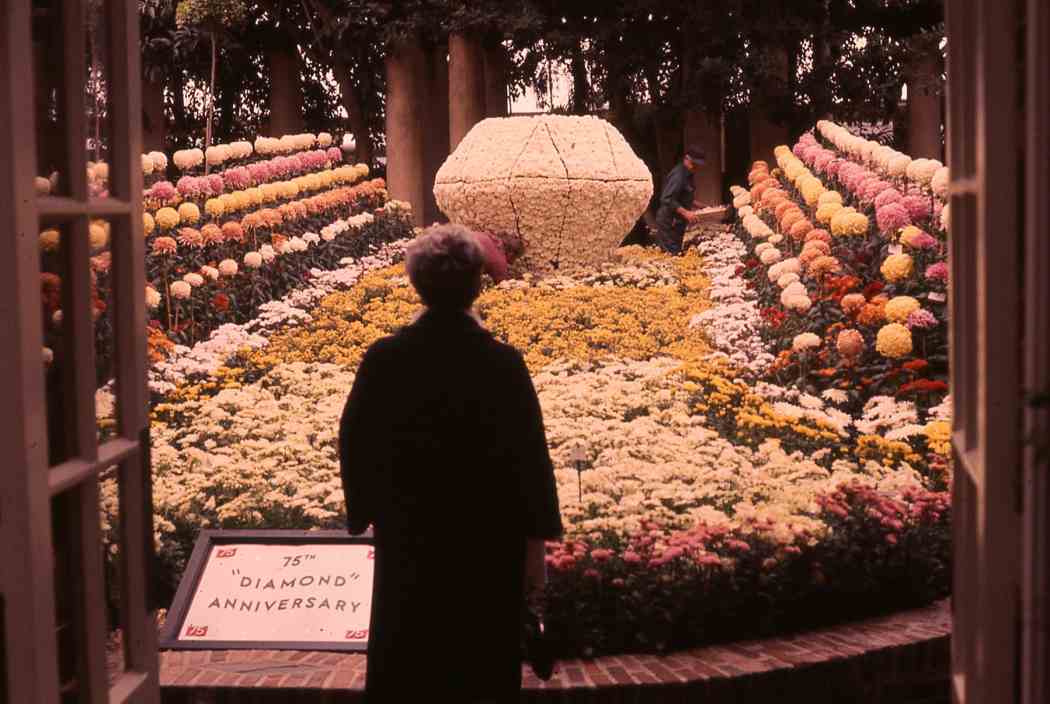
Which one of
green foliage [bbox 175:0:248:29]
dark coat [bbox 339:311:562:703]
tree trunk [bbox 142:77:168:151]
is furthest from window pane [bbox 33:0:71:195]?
tree trunk [bbox 142:77:168:151]

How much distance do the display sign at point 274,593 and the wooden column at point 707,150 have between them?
13204 millimetres

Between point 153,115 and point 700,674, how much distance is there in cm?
1595

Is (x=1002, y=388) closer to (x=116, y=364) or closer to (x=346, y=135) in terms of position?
(x=116, y=364)

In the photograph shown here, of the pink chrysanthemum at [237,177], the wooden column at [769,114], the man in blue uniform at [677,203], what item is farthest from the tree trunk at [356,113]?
the pink chrysanthemum at [237,177]

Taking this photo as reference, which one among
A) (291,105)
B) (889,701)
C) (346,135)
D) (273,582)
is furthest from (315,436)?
(346,135)

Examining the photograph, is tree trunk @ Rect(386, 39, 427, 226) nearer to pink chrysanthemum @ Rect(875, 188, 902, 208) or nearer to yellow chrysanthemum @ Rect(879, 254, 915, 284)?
pink chrysanthemum @ Rect(875, 188, 902, 208)

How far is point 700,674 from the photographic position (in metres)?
4.53

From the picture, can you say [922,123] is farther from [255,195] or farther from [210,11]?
[255,195]

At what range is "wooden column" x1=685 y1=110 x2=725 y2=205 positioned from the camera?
59.4 feet

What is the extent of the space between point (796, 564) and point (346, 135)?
716 inches

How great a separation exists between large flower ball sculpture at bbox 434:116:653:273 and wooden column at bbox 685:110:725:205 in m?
5.53

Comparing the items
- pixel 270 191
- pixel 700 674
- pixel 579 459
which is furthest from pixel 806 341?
pixel 270 191

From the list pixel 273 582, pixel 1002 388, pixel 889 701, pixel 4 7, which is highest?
pixel 4 7

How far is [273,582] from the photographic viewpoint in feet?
16.9
